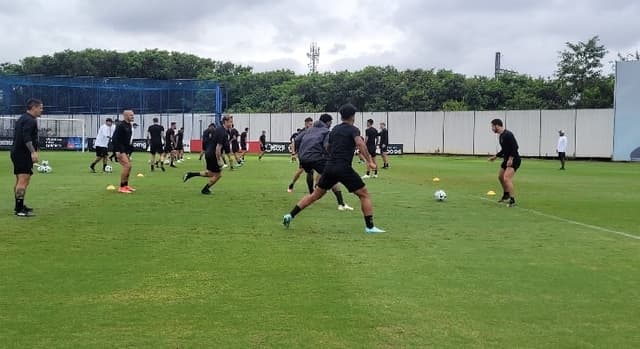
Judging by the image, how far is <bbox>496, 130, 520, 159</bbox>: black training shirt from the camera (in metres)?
14.9

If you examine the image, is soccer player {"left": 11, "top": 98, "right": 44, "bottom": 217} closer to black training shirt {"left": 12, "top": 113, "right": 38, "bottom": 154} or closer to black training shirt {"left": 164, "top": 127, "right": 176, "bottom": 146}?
black training shirt {"left": 12, "top": 113, "right": 38, "bottom": 154}

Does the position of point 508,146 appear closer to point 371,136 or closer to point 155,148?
point 371,136

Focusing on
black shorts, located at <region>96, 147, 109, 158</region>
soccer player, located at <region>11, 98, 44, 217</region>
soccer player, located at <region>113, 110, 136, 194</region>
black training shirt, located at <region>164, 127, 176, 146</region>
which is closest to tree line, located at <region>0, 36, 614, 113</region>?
black training shirt, located at <region>164, 127, 176, 146</region>

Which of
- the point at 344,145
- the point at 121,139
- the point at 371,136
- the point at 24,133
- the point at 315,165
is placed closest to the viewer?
the point at 344,145

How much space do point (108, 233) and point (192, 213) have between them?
2.64m

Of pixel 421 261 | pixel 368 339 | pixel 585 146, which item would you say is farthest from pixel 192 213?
pixel 585 146

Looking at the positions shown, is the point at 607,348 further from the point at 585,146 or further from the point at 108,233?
the point at 585,146

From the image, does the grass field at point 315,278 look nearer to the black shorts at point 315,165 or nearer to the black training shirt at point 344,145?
the black shorts at point 315,165

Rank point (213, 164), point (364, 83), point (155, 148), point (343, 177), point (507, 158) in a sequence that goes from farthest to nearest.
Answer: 1. point (364, 83)
2. point (155, 148)
3. point (213, 164)
4. point (507, 158)
5. point (343, 177)

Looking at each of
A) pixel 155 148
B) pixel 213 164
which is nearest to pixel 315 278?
pixel 213 164

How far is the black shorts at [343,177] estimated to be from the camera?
10.2m

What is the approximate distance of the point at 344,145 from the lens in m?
10.4

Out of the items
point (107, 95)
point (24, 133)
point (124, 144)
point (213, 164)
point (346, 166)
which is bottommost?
point (213, 164)

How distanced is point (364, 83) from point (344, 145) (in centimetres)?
6079
